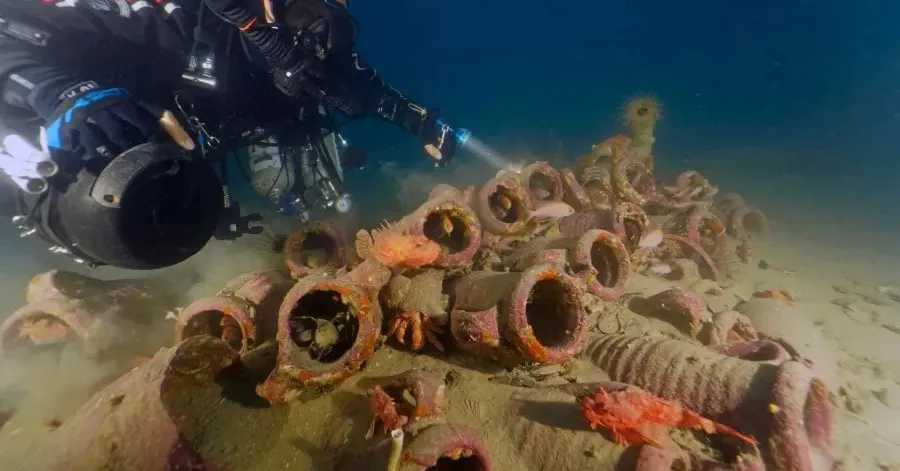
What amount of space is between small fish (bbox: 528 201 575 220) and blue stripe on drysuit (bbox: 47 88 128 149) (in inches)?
145

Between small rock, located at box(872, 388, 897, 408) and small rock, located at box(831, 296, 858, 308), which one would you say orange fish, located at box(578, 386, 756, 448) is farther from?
small rock, located at box(831, 296, 858, 308)

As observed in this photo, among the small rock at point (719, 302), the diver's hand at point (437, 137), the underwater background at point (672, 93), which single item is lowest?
the small rock at point (719, 302)

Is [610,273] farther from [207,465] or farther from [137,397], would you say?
[137,397]

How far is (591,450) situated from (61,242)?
157 inches

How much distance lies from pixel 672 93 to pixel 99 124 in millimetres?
62888

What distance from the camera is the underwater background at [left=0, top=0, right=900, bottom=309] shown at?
1320 cm

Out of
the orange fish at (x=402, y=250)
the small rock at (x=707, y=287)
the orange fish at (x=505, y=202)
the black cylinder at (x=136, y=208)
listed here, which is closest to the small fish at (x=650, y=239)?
the small rock at (x=707, y=287)

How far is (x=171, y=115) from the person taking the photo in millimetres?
3607

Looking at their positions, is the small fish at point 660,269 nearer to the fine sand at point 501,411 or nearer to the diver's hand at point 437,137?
the fine sand at point 501,411

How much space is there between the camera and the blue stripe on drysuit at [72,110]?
2893 millimetres

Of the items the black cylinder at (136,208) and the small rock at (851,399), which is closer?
the black cylinder at (136,208)

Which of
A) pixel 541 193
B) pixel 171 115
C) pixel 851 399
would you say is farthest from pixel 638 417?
pixel 171 115

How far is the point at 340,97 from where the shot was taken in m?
5.79

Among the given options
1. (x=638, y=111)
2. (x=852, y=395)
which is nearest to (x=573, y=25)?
(x=638, y=111)
